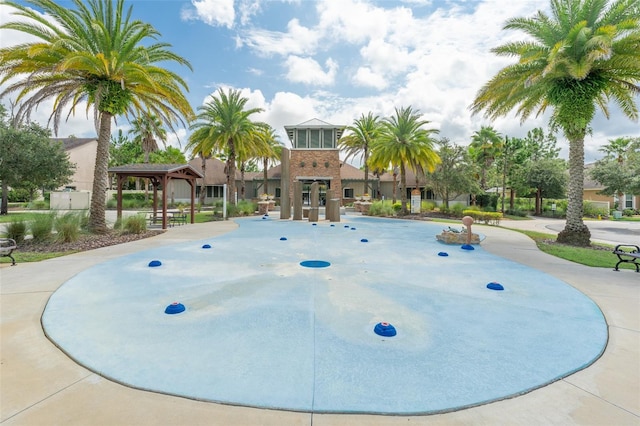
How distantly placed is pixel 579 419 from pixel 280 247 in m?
10.0

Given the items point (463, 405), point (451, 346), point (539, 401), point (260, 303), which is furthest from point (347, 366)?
point (260, 303)

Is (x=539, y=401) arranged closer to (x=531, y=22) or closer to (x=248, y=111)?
(x=531, y=22)

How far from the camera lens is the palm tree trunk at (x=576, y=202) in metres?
13.1

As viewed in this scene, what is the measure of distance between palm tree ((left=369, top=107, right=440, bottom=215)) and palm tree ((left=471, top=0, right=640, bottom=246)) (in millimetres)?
12224

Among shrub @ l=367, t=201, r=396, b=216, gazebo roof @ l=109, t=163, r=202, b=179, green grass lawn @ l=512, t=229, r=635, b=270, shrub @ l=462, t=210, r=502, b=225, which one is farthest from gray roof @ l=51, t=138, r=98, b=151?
green grass lawn @ l=512, t=229, r=635, b=270

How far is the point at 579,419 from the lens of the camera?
8.98ft

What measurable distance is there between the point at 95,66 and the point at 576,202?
67.6 feet

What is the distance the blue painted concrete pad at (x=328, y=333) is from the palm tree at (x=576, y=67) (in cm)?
824

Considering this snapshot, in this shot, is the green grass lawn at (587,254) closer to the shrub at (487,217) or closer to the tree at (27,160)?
the shrub at (487,217)

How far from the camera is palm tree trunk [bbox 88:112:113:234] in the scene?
13539 millimetres

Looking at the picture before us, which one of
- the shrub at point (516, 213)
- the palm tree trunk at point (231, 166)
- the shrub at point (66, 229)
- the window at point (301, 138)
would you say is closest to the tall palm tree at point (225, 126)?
the palm tree trunk at point (231, 166)

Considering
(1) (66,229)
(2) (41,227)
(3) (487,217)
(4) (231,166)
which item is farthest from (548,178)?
(2) (41,227)

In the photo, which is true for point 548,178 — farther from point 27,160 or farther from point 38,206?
point 38,206

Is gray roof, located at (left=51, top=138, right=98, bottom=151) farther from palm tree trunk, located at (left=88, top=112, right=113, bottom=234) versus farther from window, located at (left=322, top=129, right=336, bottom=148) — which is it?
palm tree trunk, located at (left=88, top=112, right=113, bottom=234)
